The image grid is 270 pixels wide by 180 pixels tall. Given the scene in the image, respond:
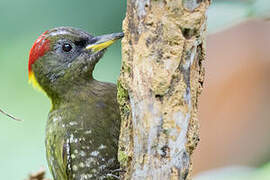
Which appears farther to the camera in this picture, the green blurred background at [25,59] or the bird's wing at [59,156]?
the green blurred background at [25,59]

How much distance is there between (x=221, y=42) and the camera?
21.1 feet

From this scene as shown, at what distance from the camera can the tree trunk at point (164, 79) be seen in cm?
265

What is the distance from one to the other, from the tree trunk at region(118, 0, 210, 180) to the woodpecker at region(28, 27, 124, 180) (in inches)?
32.9

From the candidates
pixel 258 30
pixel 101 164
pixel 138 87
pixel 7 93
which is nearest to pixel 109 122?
pixel 101 164

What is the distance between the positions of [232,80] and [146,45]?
357cm

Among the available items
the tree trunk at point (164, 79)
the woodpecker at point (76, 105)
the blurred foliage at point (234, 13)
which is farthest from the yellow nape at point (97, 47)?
the blurred foliage at point (234, 13)

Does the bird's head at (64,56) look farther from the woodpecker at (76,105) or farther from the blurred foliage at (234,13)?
the blurred foliage at (234,13)

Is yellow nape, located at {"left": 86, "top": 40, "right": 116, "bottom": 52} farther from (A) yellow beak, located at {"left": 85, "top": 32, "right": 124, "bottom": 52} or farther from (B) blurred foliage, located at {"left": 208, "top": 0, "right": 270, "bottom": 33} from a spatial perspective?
(B) blurred foliage, located at {"left": 208, "top": 0, "right": 270, "bottom": 33}

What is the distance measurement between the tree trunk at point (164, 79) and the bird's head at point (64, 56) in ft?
3.49

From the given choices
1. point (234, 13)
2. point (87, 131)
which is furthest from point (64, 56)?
point (234, 13)

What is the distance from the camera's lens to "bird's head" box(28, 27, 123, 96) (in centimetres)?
386

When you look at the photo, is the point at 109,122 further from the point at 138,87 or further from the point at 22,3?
the point at 22,3

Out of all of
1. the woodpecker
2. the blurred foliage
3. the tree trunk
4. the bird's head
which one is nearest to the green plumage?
the woodpecker

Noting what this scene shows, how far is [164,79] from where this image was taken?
2676mm
